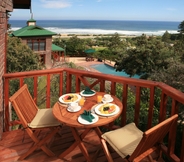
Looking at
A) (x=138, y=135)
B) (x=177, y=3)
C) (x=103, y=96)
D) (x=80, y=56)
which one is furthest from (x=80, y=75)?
(x=177, y=3)

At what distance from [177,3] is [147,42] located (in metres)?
100

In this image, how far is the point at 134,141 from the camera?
88.4 inches

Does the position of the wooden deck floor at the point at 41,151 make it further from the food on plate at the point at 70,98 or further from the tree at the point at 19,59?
the tree at the point at 19,59

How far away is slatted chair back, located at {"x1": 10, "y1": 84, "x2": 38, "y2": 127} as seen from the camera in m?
2.42

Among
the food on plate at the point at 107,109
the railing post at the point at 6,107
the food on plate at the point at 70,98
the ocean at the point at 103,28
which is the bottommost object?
the railing post at the point at 6,107

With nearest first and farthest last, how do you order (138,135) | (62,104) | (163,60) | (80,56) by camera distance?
(138,135)
(62,104)
(163,60)
(80,56)

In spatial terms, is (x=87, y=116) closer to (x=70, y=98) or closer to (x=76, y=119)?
(x=76, y=119)

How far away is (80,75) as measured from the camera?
332 cm

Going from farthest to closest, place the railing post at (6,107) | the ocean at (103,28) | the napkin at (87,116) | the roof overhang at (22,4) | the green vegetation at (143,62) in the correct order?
the ocean at (103,28), the green vegetation at (143,62), the roof overhang at (22,4), the railing post at (6,107), the napkin at (87,116)

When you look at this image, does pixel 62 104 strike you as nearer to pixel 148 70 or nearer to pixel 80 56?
pixel 148 70

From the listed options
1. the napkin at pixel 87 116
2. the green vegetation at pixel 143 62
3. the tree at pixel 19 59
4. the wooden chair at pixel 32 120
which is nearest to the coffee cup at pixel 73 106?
the napkin at pixel 87 116

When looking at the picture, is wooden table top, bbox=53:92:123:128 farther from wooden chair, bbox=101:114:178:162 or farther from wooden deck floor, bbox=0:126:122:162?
wooden deck floor, bbox=0:126:122:162

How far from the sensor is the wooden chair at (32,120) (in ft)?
8.15

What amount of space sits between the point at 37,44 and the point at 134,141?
69.0ft
